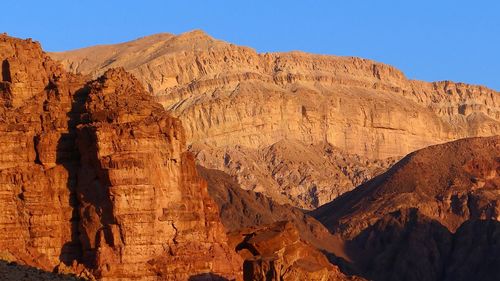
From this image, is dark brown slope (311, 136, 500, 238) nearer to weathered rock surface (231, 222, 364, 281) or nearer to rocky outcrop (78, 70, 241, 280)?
weathered rock surface (231, 222, 364, 281)

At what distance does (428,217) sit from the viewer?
519 ft

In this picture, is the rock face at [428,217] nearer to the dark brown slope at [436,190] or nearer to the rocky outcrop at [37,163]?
the dark brown slope at [436,190]

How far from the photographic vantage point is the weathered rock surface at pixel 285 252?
263 feet

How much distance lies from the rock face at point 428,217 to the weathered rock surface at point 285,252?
41.7m

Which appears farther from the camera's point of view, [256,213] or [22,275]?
[256,213]

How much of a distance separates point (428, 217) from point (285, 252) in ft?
230

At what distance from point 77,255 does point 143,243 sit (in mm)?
3408

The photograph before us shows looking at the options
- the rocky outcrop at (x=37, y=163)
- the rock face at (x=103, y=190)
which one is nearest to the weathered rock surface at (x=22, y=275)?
the rock face at (x=103, y=190)

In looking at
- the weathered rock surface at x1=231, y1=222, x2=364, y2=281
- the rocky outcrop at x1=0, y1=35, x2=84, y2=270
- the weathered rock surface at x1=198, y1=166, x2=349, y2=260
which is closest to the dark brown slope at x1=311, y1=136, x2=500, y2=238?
the weathered rock surface at x1=198, y1=166, x2=349, y2=260

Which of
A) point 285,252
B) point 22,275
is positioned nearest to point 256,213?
point 285,252

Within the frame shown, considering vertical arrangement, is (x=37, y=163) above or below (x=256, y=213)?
below

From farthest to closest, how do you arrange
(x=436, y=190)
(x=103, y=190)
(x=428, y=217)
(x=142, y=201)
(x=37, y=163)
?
(x=436, y=190) → (x=428, y=217) → (x=37, y=163) → (x=103, y=190) → (x=142, y=201)

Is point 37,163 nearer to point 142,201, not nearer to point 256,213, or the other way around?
point 142,201

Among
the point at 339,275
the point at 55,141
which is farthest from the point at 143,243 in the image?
the point at 339,275
